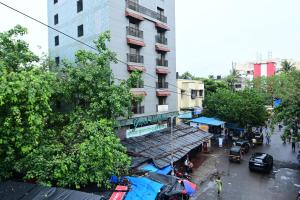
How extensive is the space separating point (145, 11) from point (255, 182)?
17918 millimetres

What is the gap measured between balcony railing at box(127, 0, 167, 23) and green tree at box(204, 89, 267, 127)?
1544 centimetres

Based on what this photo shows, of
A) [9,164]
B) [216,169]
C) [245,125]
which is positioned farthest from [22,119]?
[245,125]

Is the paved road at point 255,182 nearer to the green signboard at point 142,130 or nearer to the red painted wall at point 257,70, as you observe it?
the green signboard at point 142,130

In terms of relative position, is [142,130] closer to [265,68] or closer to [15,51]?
[15,51]

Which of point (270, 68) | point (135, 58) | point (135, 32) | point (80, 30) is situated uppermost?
point (270, 68)

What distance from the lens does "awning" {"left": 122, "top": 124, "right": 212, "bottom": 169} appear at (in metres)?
17.2

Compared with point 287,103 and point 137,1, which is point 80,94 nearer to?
point 137,1

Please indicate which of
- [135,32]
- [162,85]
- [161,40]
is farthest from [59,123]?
[161,40]

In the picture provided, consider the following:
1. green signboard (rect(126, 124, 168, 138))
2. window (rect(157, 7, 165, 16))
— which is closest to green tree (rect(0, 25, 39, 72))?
green signboard (rect(126, 124, 168, 138))

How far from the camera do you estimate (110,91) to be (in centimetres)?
1471

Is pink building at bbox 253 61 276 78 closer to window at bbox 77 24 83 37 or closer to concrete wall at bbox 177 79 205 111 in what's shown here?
concrete wall at bbox 177 79 205 111

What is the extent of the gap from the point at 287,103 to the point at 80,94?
15.0 meters

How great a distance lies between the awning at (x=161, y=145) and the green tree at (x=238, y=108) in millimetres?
9825

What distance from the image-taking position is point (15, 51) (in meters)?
15.2
